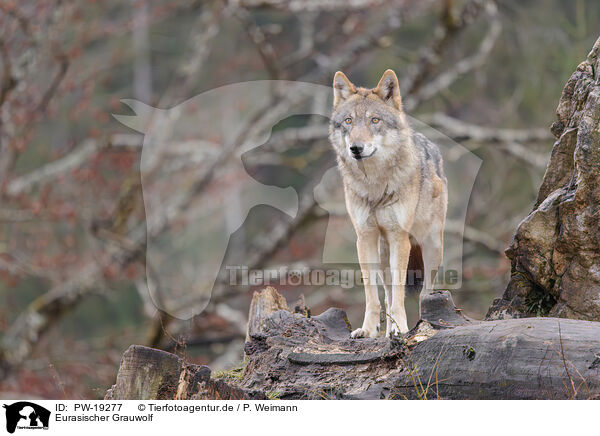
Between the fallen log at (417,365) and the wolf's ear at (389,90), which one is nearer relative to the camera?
the fallen log at (417,365)

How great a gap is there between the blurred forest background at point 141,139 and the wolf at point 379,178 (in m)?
1.48

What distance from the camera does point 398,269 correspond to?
516 centimetres

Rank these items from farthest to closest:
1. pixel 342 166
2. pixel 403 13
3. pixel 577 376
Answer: pixel 403 13 < pixel 342 166 < pixel 577 376

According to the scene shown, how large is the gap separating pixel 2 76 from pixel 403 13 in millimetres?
6386

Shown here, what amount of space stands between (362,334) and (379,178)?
1.21 metres

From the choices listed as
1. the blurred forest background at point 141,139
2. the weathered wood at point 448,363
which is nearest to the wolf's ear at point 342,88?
the weathered wood at point 448,363

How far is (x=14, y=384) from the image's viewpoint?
10641mm

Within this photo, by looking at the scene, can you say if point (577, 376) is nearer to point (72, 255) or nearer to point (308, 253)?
point (72, 255)

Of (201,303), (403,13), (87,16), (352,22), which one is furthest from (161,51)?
(201,303)

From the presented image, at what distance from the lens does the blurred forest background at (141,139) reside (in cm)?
988
